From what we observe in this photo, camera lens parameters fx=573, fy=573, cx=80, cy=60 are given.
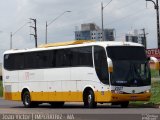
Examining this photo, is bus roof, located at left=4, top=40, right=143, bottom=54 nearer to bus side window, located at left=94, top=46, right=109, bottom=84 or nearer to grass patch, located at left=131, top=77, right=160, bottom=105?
bus side window, located at left=94, top=46, right=109, bottom=84

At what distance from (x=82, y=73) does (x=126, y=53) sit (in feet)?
8.40

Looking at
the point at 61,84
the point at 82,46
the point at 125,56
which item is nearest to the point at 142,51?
the point at 125,56

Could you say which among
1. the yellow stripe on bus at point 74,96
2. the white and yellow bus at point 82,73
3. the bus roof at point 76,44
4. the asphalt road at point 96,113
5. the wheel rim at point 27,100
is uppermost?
the bus roof at point 76,44

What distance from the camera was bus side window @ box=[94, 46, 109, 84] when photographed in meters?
28.1

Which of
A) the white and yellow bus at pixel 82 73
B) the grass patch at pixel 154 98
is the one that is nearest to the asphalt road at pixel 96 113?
the white and yellow bus at pixel 82 73

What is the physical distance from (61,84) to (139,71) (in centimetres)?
→ 490

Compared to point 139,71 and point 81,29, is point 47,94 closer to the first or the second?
point 139,71

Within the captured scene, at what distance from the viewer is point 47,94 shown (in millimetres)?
32406

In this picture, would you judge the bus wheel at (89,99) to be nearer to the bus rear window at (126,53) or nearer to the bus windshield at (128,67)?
the bus windshield at (128,67)

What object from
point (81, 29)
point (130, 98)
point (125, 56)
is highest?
point (81, 29)

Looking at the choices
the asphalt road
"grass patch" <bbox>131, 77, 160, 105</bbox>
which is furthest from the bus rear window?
"grass patch" <bbox>131, 77, 160, 105</bbox>

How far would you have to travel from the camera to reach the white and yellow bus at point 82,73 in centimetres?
2803

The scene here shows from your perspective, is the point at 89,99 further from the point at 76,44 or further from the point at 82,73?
the point at 76,44

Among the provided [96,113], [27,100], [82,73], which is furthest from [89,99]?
[27,100]
